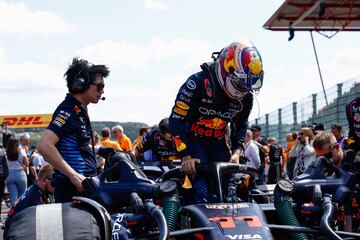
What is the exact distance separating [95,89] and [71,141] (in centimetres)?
48

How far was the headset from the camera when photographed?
5.45 m

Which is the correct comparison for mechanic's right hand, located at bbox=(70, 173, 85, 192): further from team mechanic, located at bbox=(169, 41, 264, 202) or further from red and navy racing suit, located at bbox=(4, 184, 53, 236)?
red and navy racing suit, located at bbox=(4, 184, 53, 236)

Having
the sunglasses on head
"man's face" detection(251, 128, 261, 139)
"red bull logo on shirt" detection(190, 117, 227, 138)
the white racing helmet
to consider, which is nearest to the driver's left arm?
"red bull logo on shirt" detection(190, 117, 227, 138)

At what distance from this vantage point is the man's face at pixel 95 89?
5.50 meters

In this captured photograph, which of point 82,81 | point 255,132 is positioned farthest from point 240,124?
point 255,132

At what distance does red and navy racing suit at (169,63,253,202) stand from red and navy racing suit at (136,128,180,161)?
14.6ft

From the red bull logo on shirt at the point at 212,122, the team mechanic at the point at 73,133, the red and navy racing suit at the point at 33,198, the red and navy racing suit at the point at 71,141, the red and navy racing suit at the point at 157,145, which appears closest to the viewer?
the team mechanic at the point at 73,133

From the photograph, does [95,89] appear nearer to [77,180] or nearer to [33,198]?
[77,180]

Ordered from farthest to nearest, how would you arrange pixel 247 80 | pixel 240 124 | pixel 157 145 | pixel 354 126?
1. pixel 157 145
2. pixel 354 126
3. pixel 240 124
4. pixel 247 80

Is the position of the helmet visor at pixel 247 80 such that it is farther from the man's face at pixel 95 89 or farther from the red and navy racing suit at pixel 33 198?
the red and navy racing suit at pixel 33 198

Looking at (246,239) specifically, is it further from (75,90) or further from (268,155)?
(268,155)

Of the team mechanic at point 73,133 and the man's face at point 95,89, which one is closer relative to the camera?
the team mechanic at point 73,133

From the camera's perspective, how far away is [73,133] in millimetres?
5363

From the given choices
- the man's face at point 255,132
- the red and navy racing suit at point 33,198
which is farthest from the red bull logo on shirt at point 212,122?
the man's face at point 255,132
